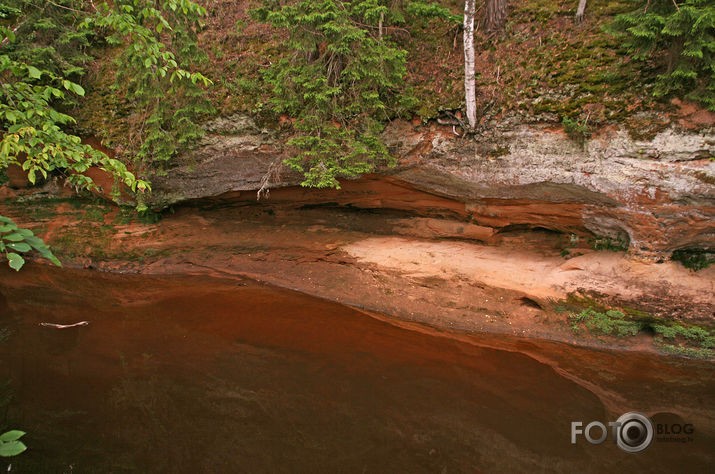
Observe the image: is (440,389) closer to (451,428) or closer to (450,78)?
(451,428)

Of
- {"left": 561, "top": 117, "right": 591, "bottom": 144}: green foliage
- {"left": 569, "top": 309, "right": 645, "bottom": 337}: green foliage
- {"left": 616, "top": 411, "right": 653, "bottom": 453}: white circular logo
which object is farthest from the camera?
{"left": 569, "top": 309, "right": 645, "bottom": 337}: green foliage

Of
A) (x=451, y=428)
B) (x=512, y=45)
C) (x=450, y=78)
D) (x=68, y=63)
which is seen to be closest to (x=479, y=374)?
(x=451, y=428)

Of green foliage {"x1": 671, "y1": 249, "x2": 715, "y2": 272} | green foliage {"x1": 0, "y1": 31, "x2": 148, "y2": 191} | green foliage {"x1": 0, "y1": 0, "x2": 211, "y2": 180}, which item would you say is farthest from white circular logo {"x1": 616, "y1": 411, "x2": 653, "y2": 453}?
green foliage {"x1": 0, "y1": 0, "x2": 211, "y2": 180}

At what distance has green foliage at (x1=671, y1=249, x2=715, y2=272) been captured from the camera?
24.3 feet

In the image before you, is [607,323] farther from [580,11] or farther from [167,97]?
[167,97]

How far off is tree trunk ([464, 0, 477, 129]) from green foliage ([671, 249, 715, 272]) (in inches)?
187

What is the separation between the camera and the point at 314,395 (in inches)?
254

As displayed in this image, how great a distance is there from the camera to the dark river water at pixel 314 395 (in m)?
5.40

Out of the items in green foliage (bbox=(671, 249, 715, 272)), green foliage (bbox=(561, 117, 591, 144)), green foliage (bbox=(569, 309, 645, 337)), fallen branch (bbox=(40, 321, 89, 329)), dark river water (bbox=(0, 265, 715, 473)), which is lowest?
dark river water (bbox=(0, 265, 715, 473))

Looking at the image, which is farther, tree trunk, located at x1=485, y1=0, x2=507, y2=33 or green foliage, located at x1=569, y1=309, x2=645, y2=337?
tree trunk, located at x1=485, y1=0, x2=507, y2=33

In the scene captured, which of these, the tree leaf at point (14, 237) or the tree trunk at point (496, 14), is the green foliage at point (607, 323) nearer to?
the tree trunk at point (496, 14)

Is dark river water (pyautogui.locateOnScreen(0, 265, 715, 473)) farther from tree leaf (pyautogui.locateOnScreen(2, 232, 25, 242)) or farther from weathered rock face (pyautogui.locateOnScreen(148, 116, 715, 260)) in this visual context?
tree leaf (pyautogui.locateOnScreen(2, 232, 25, 242))

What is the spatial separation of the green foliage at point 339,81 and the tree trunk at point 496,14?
1.53 metres

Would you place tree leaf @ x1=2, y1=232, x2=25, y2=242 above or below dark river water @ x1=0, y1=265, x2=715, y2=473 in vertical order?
above
